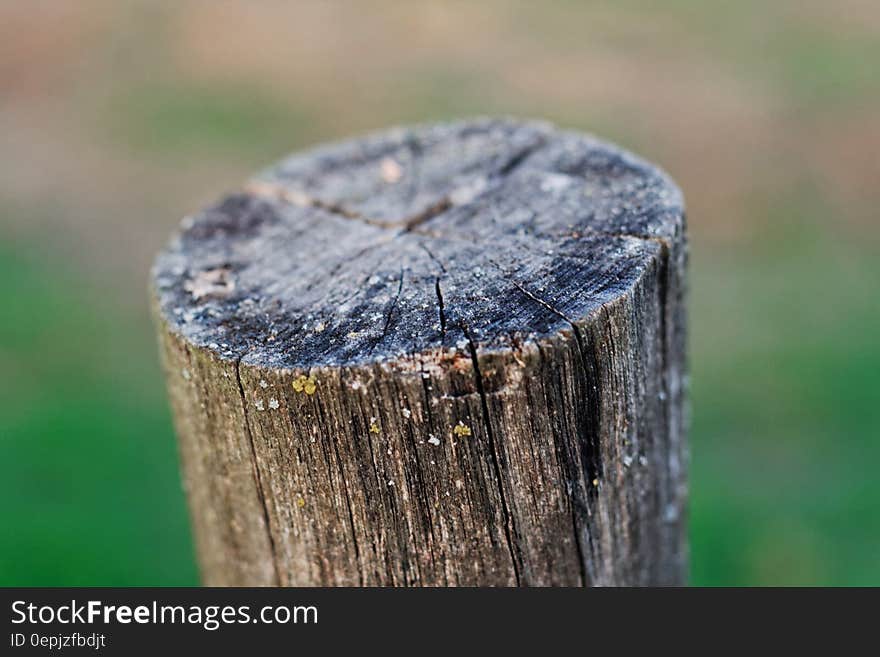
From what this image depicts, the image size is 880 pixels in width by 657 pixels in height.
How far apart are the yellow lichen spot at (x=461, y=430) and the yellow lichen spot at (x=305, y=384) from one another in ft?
0.88

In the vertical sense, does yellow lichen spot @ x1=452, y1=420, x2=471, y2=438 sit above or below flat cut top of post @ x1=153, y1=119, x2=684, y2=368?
below

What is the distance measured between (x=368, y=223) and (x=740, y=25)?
7270 millimetres

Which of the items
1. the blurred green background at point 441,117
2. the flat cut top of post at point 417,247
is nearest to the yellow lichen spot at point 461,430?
the flat cut top of post at point 417,247

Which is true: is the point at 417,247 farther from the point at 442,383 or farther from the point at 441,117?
the point at 441,117

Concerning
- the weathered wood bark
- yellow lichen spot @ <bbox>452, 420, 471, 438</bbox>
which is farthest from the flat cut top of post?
yellow lichen spot @ <bbox>452, 420, 471, 438</bbox>

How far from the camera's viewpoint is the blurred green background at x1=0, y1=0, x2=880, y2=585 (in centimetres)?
437

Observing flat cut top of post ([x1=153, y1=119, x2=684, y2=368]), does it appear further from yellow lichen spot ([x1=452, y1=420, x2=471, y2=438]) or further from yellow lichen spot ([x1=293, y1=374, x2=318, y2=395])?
yellow lichen spot ([x1=452, y1=420, x2=471, y2=438])

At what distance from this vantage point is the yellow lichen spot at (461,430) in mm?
1653

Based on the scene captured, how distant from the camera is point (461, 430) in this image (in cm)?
166

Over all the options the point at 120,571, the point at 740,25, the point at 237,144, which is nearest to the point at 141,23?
the point at 237,144

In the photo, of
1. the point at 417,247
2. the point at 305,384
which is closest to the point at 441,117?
the point at 417,247

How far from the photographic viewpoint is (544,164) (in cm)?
234

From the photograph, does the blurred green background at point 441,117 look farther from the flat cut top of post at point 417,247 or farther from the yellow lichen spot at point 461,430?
the yellow lichen spot at point 461,430
